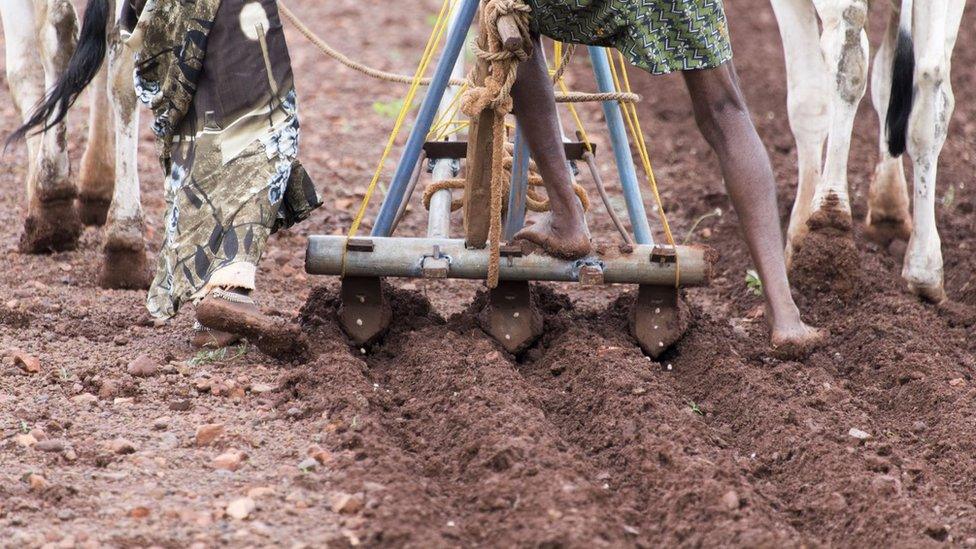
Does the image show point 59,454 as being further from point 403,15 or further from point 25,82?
point 403,15

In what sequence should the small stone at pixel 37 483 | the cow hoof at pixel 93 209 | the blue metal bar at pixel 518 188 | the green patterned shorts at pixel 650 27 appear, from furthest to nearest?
the cow hoof at pixel 93 209, the blue metal bar at pixel 518 188, the green patterned shorts at pixel 650 27, the small stone at pixel 37 483

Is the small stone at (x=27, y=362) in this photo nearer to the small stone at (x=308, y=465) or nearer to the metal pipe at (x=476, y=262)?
the metal pipe at (x=476, y=262)

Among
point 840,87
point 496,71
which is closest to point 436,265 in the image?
point 496,71

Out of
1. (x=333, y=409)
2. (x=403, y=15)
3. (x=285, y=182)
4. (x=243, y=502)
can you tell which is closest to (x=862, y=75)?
(x=285, y=182)

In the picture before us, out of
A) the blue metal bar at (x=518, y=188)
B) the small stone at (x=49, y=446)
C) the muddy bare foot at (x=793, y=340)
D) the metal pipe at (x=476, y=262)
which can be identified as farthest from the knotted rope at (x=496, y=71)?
the small stone at (x=49, y=446)

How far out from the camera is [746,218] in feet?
13.3

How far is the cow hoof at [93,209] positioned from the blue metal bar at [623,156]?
6.90 ft

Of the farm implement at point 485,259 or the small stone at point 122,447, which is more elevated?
the farm implement at point 485,259

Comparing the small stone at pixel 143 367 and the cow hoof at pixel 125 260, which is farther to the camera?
the cow hoof at pixel 125 260

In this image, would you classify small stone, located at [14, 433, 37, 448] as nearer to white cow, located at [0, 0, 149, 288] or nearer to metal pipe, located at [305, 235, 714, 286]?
metal pipe, located at [305, 235, 714, 286]

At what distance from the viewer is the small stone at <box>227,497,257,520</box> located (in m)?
2.98

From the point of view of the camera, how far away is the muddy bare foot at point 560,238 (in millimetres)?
4020

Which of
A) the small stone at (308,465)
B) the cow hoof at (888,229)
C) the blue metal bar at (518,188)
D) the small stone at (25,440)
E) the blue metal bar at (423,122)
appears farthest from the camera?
the cow hoof at (888,229)

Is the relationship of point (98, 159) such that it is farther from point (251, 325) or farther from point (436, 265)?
point (436, 265)
